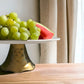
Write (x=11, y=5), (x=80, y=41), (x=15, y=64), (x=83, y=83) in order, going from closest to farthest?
(x=83, y=83) < (x=15, y=64) < (x=11, y=5) < (x=80, y=41)

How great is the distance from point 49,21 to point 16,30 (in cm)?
78

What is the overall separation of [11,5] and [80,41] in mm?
723

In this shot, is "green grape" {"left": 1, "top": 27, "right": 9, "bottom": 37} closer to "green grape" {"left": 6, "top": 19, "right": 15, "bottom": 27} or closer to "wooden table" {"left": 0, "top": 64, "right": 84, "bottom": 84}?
"green grape" {"left": 6, "top": 19, "right": 15, "bottom": 27}

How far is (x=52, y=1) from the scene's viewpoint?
Answer: 66.2 inches

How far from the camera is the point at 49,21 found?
66.6 inches

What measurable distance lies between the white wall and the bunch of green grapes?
2.06 feet

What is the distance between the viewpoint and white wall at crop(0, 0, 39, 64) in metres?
1.62

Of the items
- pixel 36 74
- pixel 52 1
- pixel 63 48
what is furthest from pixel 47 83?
pixel 52 1

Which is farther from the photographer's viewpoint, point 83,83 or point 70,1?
point 70,1

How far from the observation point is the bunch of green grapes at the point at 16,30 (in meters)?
0.92

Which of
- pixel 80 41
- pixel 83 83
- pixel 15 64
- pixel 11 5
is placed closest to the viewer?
pixel 83 83

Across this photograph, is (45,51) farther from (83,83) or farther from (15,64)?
(83,83)

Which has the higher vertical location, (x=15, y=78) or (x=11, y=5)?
(x=11, y=5)

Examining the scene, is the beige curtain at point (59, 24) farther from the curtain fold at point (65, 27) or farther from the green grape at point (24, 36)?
the green grape at point (24, 36)
